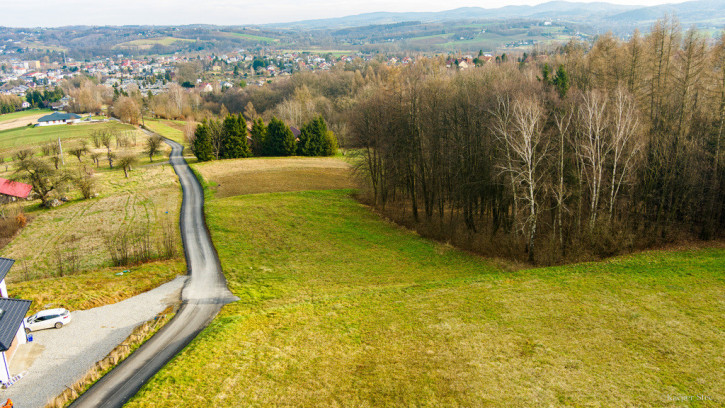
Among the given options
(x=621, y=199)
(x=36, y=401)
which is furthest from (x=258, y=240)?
(x=621, y=199)

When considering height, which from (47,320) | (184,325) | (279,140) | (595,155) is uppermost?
(595,155)

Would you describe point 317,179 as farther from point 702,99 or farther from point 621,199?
point 702,99

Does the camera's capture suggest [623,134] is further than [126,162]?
No

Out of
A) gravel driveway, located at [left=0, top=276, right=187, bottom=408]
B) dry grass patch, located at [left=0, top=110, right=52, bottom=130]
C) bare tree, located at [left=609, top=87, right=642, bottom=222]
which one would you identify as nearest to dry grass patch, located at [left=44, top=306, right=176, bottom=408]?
gravel driveway, located at [left=0, top=276, right=187, bottom=408]

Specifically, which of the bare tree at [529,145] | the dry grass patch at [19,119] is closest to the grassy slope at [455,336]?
the bare tree at [529,145]

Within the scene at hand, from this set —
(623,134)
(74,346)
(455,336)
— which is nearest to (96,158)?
(74,346)

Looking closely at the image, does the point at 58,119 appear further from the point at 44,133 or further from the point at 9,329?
the point at 9,329

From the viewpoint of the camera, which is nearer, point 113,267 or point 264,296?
point 264,296
